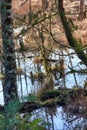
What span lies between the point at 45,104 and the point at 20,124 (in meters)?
5.10

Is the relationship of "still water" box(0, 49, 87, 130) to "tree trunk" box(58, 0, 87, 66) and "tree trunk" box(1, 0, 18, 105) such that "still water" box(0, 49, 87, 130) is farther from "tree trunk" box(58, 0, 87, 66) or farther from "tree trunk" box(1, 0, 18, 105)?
"tree trunk" box(1, 0, 18, 105)

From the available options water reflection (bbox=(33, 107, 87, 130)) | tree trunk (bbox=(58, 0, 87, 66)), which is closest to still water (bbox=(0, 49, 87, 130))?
water reflection (bbox=(33, 107, 87, 130))

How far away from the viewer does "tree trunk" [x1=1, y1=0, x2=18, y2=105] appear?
646 centimetres

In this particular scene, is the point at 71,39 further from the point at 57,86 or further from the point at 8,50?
the point at 8,50

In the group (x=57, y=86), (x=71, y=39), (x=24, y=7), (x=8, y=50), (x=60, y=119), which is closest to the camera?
(x=8, y=50)

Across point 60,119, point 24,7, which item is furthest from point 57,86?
point 24,7

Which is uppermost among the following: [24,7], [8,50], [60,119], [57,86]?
[24,7]

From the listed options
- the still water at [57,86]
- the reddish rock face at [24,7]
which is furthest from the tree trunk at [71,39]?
the reddish rock face at [24,7]

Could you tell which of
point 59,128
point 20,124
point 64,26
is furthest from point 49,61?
point 20,124

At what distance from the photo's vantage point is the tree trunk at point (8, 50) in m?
6.46

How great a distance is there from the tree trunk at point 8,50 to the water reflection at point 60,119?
38.7 inches

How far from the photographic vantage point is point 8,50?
21.5 feet

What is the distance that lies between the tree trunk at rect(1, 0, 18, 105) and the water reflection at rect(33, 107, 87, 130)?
0.98 metres

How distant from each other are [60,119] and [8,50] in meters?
1.93
